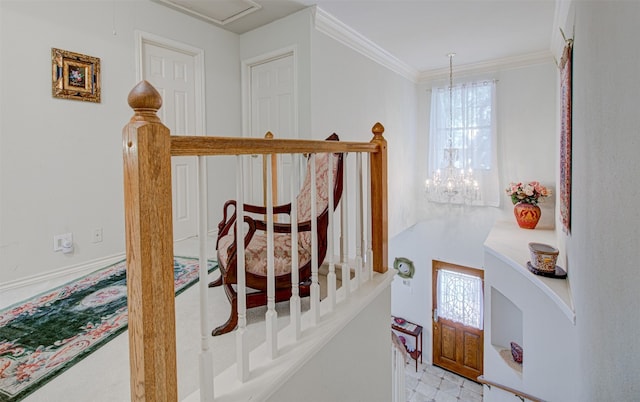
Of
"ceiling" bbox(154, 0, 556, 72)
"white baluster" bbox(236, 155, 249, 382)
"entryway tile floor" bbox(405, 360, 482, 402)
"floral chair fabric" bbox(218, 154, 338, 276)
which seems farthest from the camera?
"entryway tile floor" bbox(405, 360, 482, 402)

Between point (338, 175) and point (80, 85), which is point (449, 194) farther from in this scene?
point (80, 85)

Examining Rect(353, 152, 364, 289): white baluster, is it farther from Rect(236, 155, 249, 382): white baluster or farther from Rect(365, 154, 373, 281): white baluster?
A: Rect(236, 155, 249, 382): white baluster

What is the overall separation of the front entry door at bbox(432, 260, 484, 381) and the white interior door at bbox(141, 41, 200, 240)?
4.37m

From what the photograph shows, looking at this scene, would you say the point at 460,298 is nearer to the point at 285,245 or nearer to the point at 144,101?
the point at 285,245

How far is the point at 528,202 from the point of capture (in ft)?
→ 14.3

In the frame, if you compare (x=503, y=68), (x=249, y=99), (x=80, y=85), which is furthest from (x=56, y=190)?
(x=503, y=68)

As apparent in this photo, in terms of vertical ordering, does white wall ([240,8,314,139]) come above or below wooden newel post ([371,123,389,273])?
above

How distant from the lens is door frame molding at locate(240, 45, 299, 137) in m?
3.18

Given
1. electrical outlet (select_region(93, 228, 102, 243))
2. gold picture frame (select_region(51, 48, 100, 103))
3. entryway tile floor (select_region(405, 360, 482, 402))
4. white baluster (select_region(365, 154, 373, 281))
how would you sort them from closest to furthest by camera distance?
white baluster (select_region(365, 154, 373, 281)) < gold picture frame (select_region(51, 48, 100, 103)) < electrical outlet (select_region(93, 228, 102, 243)) < entryway tile floor (select_region(405, 360, 482, 402))

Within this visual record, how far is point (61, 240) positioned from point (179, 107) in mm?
1577

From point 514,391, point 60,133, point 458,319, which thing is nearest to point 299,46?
point 60,133

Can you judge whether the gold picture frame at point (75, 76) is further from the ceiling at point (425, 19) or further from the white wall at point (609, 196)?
the white wall at point (609, 196)

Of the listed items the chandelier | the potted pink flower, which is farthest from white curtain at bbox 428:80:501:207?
the potted pink flower

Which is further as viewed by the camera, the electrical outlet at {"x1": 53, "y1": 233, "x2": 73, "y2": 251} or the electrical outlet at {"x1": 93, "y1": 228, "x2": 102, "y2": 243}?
the electrical outlet at {"x1": 93, "y1": 228, "x2": 102, "y2": 243}
